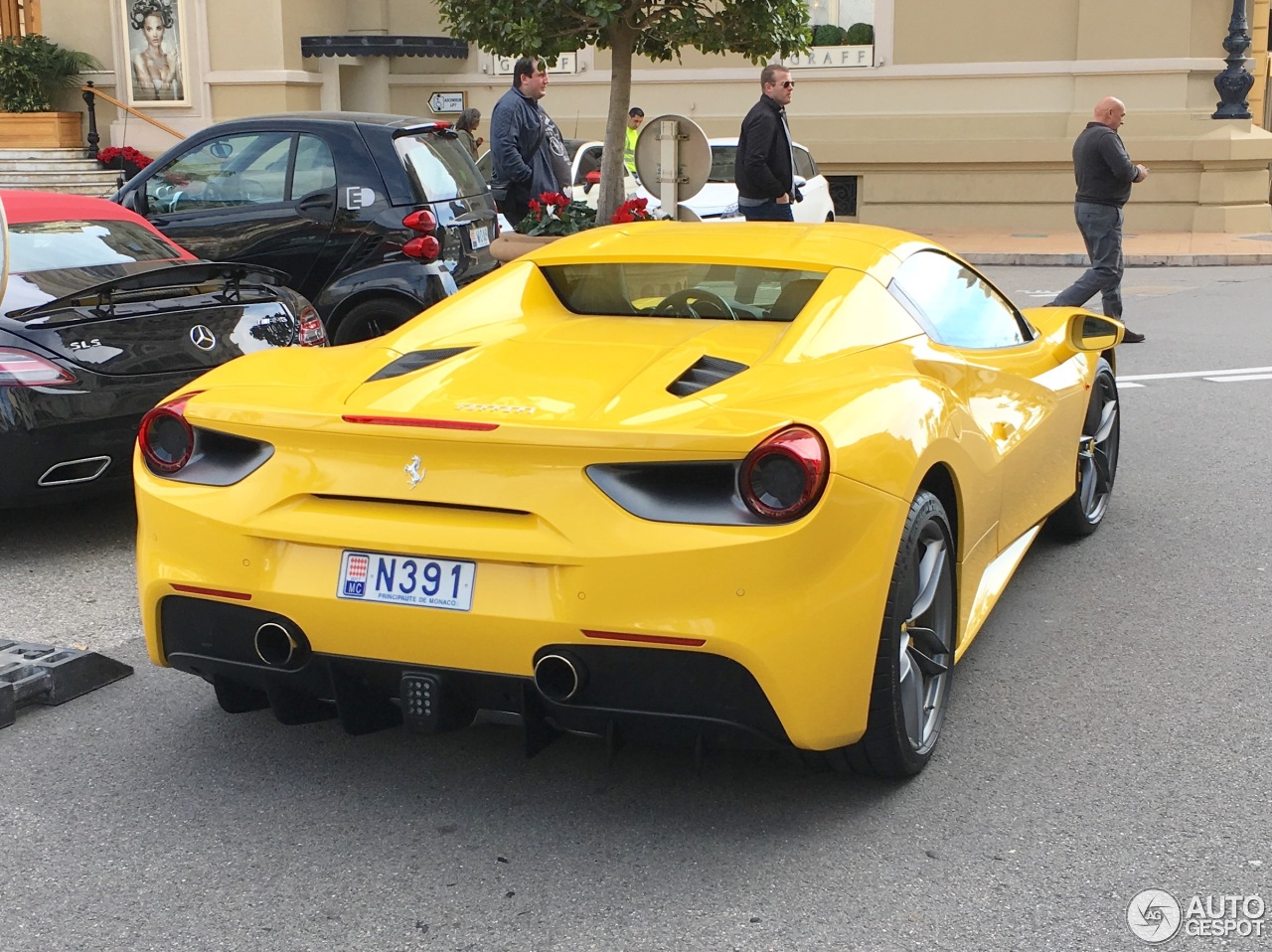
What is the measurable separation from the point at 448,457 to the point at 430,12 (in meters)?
23.5

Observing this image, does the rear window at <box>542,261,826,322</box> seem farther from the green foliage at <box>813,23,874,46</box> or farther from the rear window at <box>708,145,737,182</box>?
the green foliage at <box>813,23,874,46</box>

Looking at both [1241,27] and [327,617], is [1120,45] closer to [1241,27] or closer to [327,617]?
[1241,27]

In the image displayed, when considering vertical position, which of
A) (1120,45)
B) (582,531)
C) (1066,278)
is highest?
(1120,45)

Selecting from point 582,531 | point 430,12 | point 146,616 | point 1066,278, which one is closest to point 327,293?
point 146,616

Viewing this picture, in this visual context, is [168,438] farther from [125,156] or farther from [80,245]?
[125,156]

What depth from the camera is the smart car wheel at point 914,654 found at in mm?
3584

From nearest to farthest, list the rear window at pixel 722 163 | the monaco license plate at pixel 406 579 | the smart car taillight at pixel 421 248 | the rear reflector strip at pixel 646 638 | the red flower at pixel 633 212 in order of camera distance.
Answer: the rear reflector strip at pixel 646 638, the monaco license plate at pixel 406 579, the smart car taillight at pixel 421 248, the red flower at pixel 633 212, the rear window at pixel 722 163

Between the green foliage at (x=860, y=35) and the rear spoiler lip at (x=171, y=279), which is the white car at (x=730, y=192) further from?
the rear spoiler lip at (x=171, y=279)

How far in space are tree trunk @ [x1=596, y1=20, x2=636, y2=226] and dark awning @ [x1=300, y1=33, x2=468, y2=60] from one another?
486 inches

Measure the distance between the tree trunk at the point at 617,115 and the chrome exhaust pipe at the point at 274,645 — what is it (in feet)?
30.6

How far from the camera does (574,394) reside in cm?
363

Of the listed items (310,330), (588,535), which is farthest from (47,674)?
(310,330)

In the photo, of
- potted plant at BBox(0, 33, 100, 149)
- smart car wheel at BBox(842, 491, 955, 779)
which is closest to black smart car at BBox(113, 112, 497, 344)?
smart car wheel at BBox(842, 491, 955, 779)

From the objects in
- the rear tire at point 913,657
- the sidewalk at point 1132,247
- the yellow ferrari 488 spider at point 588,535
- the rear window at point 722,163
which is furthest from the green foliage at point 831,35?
the rear tire at point 913,657
